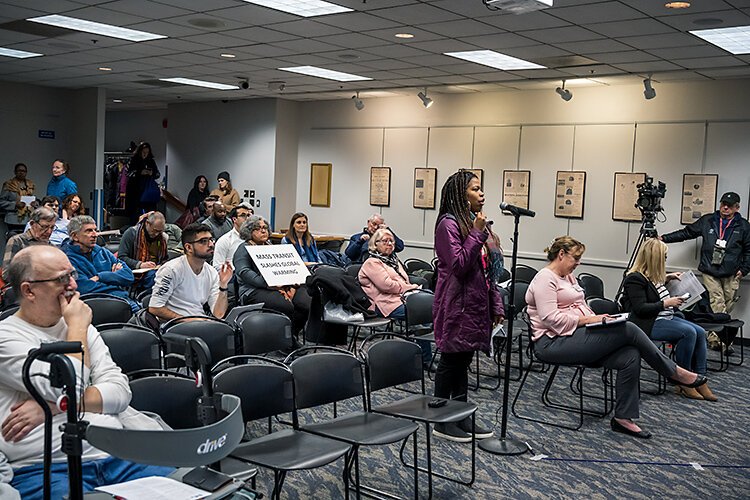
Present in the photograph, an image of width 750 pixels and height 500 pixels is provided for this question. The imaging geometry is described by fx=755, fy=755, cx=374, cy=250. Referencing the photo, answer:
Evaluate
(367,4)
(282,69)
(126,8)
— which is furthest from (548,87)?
(126,8)

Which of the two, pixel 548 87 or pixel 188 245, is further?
pixel 548 87

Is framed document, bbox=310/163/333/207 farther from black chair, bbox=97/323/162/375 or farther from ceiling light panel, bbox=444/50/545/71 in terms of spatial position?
black chair, bbox=97/323/162/375

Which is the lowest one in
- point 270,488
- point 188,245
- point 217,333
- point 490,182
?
point 270,488

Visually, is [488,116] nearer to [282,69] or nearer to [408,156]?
[408,156]

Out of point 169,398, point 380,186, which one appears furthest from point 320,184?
point 169,398

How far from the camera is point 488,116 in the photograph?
37.2 feet

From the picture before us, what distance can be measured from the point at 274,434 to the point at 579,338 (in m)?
2.69

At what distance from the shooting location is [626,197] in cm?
1010

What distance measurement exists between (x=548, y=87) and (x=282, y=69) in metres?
3.71

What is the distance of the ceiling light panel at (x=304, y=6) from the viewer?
21.1ft

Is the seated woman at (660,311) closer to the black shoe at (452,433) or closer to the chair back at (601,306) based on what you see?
the chair back at (601,306)

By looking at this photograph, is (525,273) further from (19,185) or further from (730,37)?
(19,185)

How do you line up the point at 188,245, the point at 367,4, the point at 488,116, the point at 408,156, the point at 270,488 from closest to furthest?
1. the point at 270,488
2. the point at 188,245
3. the point at 367,4
4. the point at 488,116
5. the point at 408,156

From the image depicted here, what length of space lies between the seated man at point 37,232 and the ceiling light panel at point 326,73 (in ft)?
14.0
